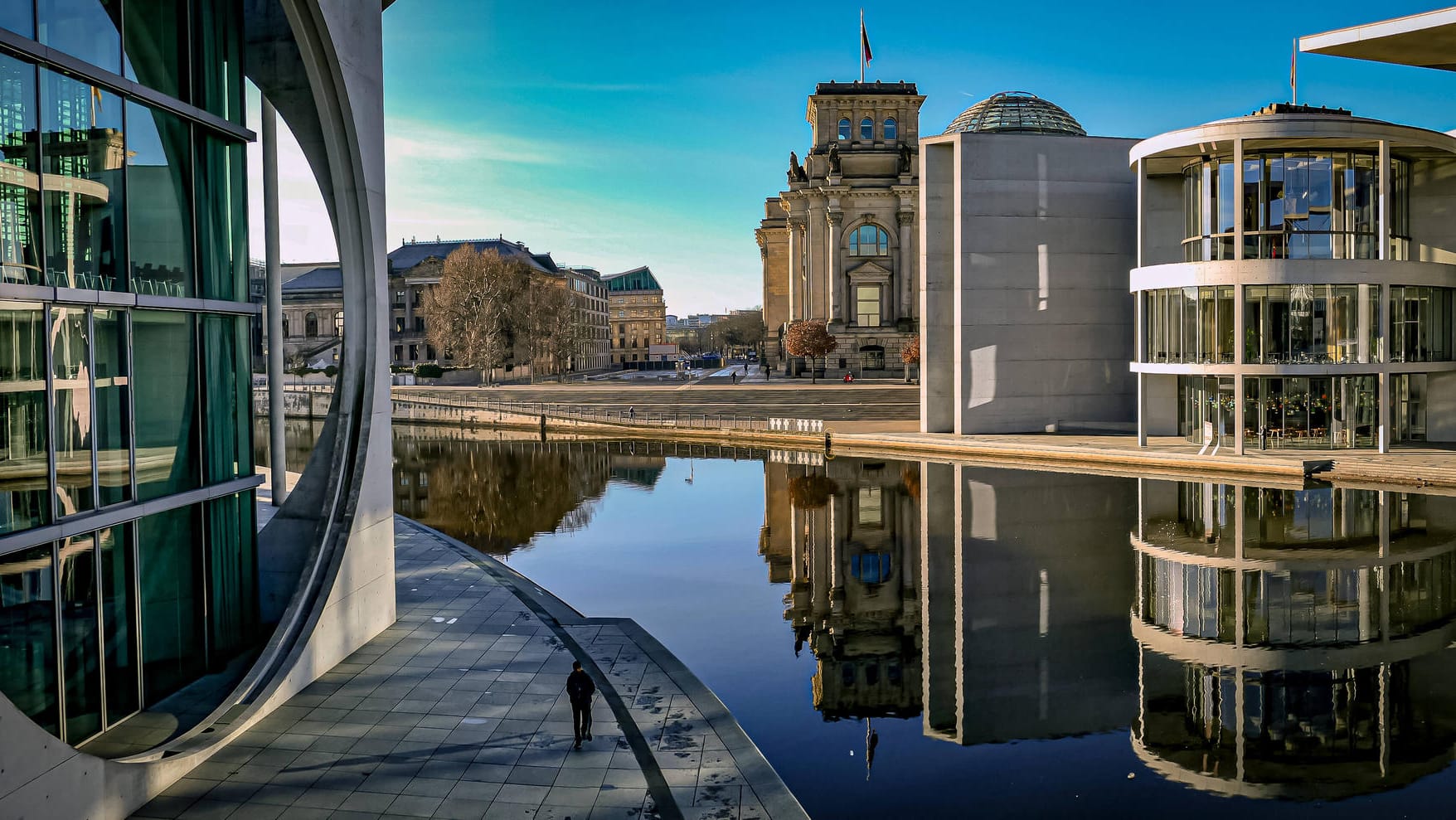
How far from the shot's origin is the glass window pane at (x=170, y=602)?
11.0m

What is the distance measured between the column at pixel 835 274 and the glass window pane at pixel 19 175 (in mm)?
71629

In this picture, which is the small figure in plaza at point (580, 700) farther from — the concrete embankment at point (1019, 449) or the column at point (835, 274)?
the column at point (835, 274)

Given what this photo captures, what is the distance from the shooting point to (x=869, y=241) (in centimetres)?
8031

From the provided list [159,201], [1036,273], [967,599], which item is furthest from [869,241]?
[159,201]

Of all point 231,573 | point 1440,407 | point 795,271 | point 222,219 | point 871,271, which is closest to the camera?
point 222,219

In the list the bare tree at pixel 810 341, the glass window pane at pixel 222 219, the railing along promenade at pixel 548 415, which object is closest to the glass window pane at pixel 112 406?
the glass window pane at pixel 222 219

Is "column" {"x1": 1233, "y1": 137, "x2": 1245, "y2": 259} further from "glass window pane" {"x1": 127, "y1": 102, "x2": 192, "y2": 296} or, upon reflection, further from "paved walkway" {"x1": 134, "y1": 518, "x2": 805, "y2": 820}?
"glass window pane" {"x1": 127, "y1": 102, "x2": 192, "y2": 296}

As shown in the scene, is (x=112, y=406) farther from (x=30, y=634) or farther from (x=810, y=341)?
(x=810, y=341)

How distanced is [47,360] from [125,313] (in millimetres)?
1383

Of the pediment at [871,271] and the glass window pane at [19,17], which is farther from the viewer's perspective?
the pediment at [871,271]

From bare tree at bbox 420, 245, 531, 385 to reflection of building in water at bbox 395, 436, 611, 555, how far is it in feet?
87.3

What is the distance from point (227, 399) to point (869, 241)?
71.2m

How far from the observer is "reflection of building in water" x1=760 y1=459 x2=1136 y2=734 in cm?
1342

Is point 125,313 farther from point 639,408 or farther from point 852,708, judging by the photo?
point 639,408
